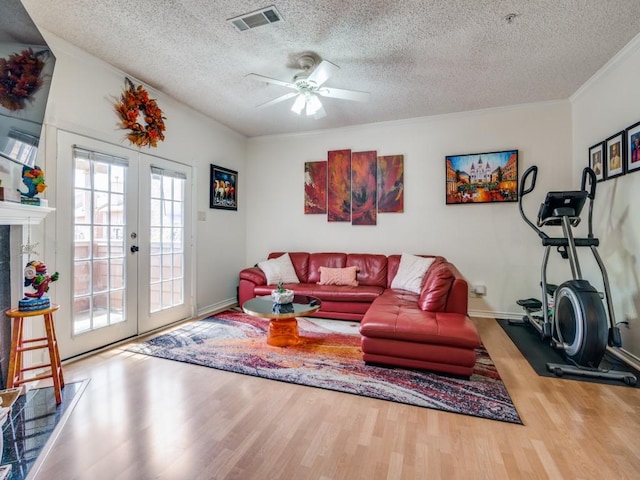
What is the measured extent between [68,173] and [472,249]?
456 cm

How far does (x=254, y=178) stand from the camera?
5.24m

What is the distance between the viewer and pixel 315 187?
192 inches

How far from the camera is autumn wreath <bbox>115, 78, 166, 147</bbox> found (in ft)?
10.1

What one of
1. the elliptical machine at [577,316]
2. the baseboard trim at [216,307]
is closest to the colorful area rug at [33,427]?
the baseboard trim at [216,307]

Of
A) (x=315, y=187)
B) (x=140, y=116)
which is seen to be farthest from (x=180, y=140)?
(x=315, y=187)

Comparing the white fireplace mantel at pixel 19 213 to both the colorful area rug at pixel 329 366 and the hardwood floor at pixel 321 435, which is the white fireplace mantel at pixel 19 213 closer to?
the hardwood floor at pixel 321 435

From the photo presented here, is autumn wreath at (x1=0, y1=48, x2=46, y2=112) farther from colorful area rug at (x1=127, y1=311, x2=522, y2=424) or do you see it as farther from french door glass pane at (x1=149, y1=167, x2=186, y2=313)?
colorful area rug at (x1=127, y1=311, x2=522, y2=424)

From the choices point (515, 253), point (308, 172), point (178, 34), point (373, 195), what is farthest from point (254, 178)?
point (515, 253)

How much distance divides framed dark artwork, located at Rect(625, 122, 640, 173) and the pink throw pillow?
9.75 ft

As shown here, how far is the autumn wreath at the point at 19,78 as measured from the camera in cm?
169

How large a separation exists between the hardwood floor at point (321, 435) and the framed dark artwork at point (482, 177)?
241 centimetres

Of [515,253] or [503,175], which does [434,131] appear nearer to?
[503,175]

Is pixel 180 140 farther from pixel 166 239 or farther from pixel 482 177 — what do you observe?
pixel 482 177

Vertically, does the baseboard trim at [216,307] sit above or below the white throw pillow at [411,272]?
below
